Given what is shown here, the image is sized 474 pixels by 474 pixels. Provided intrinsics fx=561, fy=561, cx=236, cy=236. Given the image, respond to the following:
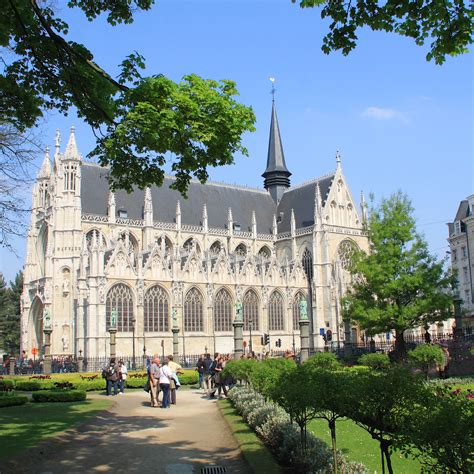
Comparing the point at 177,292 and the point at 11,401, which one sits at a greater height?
the point at 177,292

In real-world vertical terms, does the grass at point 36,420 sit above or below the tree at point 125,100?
below

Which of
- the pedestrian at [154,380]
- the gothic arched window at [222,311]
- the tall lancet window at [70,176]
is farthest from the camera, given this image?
the gothic arched window at [222,311]

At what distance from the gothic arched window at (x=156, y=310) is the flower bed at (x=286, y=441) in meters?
34.1

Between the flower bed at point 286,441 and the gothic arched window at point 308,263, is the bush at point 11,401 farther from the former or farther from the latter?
the gothic arched window at point 308,263

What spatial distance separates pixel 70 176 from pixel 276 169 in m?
30.7

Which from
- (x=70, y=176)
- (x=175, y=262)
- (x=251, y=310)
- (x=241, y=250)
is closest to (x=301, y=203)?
(x=241, y=250)

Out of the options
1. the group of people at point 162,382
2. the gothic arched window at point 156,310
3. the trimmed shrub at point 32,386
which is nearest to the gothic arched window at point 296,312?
the gothic arched window at point 156,310

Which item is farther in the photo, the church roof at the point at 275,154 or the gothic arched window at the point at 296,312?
the church roof at the point at 275,154

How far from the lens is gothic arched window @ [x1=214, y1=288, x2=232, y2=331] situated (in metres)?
54.7

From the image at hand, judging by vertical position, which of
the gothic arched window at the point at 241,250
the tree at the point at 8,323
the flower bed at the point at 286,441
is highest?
the gothic arched window at the point at 241,250

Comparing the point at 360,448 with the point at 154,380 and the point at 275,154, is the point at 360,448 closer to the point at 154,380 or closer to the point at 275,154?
A: the point at 154,380

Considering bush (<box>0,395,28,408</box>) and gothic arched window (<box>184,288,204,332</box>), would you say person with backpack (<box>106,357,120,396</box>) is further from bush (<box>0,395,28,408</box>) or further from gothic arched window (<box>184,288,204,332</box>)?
gothic arched window (<box>184,288,204,332</box>)

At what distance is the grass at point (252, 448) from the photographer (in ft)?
31.3

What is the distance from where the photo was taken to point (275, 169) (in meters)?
75.6
